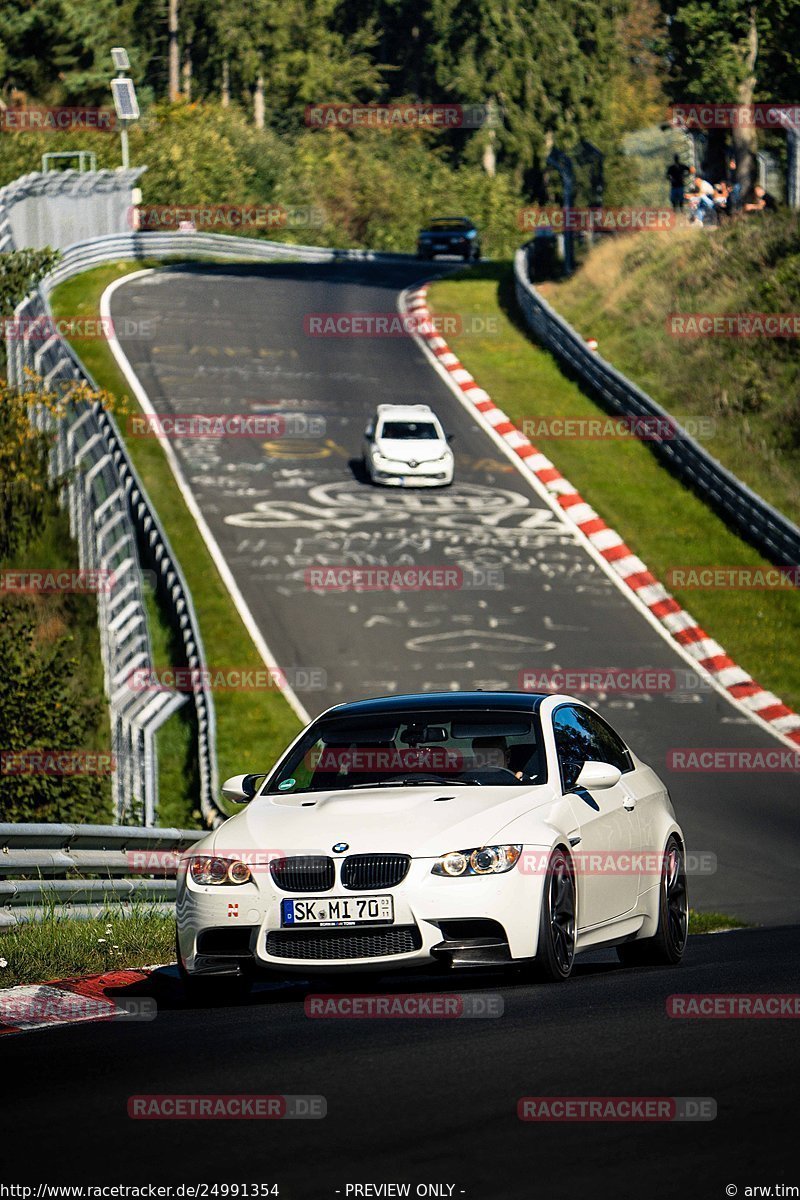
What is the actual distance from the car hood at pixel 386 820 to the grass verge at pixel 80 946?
4.49 feet

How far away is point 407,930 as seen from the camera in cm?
845

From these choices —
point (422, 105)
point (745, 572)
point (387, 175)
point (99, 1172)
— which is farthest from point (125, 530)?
point (422, 105)

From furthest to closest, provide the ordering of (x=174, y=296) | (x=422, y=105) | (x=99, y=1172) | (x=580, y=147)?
(x=422, y=105) < (x=174, y=296) < (x=580, y=147) < (x=99, y=1172)

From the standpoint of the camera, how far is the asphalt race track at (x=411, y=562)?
2016cm

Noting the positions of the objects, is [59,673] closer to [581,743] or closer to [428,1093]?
[581,743]

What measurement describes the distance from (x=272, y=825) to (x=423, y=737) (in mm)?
1102

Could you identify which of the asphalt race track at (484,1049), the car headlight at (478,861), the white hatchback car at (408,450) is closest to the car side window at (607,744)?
the asphalt race track at (484,1049)

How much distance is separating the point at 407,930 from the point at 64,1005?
166cm

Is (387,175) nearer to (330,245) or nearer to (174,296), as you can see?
(330,245)

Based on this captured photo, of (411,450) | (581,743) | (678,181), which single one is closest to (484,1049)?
(581,743)

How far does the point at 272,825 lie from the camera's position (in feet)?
29.5

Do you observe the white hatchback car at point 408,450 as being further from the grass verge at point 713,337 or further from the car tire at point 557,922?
the car tire at point 557,922

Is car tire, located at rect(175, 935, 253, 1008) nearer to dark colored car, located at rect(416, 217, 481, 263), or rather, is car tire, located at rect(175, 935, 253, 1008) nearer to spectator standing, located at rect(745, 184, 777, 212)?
spectator standing, located at rect(745, 184, 777, 212)

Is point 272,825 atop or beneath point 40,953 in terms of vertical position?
atop
